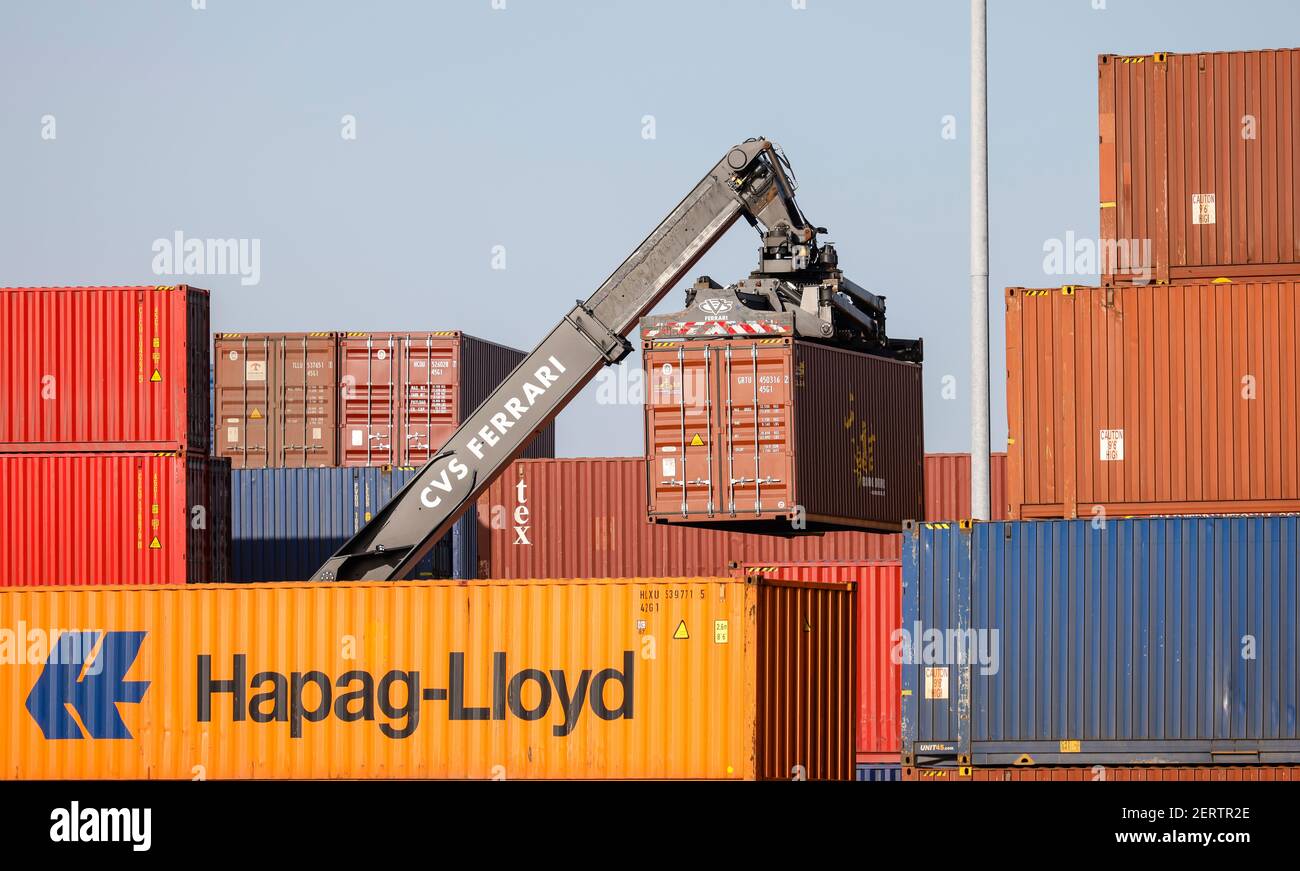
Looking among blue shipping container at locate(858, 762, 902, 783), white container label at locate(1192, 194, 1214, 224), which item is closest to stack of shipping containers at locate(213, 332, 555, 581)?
blue shipping container at locate(858, 762, 902, 783)

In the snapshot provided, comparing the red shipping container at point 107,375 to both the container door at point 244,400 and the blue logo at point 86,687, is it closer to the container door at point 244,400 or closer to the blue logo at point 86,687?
the blue logo at point 86,687

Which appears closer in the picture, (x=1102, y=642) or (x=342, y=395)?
(x=1102, y=642)

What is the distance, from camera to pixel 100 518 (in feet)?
86.7

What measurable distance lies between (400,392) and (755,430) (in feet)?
55.1

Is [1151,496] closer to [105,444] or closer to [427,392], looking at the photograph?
[105,444]

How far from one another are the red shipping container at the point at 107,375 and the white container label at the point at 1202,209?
13.7m

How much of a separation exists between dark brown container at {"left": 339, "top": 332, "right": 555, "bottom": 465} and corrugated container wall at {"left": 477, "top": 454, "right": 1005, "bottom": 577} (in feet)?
19.4

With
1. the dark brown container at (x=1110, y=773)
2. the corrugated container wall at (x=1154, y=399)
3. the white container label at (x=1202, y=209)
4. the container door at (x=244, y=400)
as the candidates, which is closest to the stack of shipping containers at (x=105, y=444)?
the dark brown container at (x=1110, y=773)

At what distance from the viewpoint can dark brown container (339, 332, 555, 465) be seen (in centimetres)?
4138

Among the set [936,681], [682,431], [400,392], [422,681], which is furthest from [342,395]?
[936,681]

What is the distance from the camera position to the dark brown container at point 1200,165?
25.9 m

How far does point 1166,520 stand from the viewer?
76.0 feet
